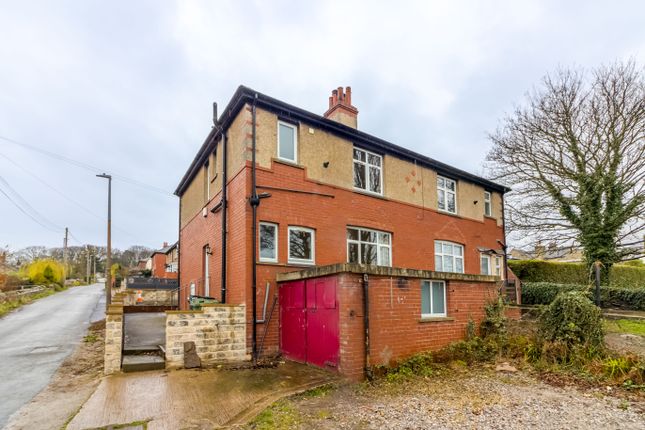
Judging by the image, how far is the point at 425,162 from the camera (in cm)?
1555

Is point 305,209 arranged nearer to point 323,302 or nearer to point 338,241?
point 338,241

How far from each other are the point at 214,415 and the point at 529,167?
18403 millimetres

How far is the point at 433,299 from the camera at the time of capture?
9383 millimetres

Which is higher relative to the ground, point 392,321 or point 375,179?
point 375,179

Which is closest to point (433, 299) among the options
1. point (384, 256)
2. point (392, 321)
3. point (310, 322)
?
point (392, 321)

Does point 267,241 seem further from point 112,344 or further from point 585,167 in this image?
point 585,167

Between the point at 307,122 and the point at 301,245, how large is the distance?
3.55 meters

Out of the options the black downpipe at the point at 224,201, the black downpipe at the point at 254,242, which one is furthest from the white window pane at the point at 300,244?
the black downpipe at the point at 224,201

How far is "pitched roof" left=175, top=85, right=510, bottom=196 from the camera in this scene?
10.6m

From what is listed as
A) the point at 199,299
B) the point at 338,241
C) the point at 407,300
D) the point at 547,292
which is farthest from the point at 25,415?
the point at 547,292

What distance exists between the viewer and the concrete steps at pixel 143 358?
8312mm

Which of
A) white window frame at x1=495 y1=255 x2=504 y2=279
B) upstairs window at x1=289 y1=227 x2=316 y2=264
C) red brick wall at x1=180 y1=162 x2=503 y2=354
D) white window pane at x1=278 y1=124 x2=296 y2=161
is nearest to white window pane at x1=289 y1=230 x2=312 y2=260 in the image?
upstairs window at x1=289 y1=227 x2=316 y2=264

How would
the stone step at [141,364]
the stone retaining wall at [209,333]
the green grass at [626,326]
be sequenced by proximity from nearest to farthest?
the stone step at [141,364]
the stone retaining wall at [209,333]
the green grass at [626,326]

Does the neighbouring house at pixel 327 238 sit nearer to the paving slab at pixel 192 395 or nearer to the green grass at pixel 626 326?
the paving slab at pixel 192 395
